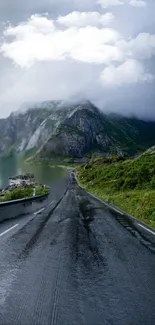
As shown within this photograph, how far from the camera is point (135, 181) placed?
135 feet

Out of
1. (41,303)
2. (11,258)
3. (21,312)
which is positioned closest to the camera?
(21,312)

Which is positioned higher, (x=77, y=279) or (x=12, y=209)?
(x=12, y=209)

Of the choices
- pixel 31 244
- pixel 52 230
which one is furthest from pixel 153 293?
pixel 52 230

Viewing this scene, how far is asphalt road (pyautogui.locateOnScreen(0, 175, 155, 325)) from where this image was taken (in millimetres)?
5457

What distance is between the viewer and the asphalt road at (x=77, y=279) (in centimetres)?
546

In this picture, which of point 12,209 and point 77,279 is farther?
point 12,209

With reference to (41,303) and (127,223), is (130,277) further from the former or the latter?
(127,223)

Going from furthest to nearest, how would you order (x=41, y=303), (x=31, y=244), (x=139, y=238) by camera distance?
(x=139, y=238), (x=31, y=244), (x=41, y=303)

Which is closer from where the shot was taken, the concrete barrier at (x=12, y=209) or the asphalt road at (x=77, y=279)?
the asphalt road at (x=77, y=279)

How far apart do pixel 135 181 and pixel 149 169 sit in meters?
4.85

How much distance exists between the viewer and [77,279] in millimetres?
7328

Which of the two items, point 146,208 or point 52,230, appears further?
point 146,208

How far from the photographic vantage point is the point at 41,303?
5.90 m

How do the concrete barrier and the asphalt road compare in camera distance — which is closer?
the asphalt road
